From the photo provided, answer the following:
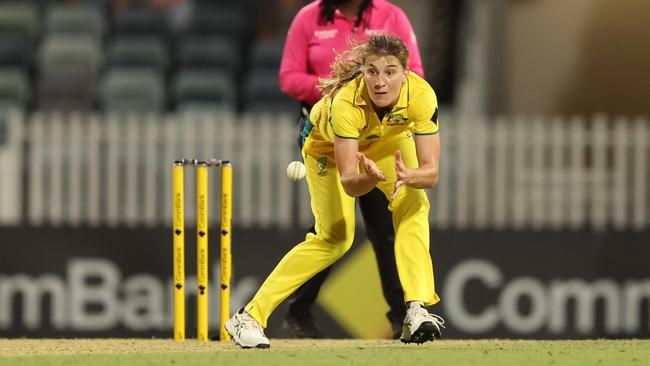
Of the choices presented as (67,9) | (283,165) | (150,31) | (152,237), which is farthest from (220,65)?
(152,237)

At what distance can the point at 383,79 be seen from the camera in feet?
22.4

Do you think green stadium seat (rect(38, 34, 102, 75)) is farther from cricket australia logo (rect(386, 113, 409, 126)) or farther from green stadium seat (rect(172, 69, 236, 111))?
cricket australia logo (rect(386, 113, 409, 126))

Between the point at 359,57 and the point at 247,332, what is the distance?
1.40m

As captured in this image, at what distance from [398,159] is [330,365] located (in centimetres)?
94

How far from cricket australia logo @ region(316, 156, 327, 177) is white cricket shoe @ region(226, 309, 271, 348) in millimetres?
758

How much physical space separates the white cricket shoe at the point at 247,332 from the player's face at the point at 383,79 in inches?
47.4

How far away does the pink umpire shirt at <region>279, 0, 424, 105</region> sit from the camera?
7.94m

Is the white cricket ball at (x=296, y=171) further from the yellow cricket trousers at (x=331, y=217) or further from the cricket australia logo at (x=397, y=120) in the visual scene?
the cricket australia logo at (x=397, y=120)

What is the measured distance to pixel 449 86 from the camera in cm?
1535

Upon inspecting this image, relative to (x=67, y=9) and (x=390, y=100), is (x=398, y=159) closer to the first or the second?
(x=390, y=100)

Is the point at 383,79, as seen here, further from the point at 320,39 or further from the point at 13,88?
the point at 13,88

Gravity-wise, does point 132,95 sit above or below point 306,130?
above

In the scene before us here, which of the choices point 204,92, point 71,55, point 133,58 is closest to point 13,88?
point 71,55

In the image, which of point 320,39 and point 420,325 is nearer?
point 420,325
